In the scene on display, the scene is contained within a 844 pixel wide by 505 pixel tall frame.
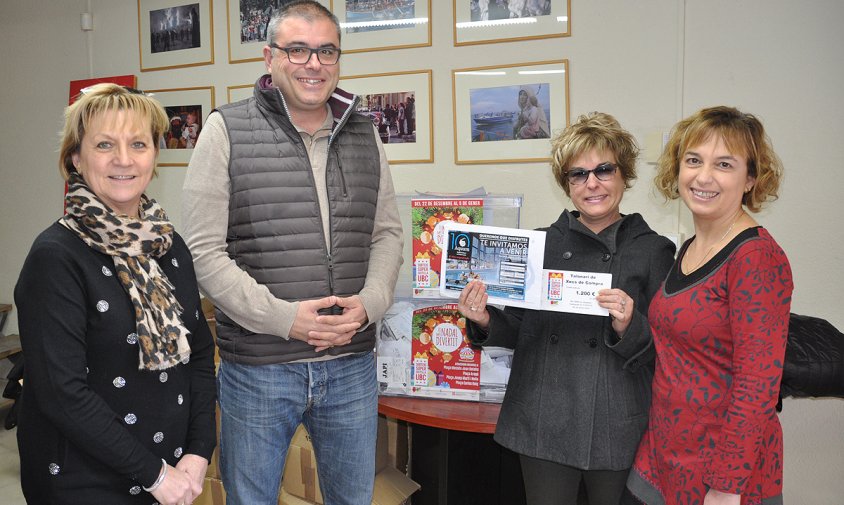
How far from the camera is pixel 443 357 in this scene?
223 centimetres

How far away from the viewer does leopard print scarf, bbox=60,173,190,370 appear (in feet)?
4.30

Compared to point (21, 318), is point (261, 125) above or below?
above

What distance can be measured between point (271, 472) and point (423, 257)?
0.84 m

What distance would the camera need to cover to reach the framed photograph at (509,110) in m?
2.98

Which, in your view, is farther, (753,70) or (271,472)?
(753,70)

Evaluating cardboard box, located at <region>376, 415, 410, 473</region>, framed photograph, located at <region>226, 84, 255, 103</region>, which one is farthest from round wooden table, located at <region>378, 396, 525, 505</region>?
framed photograph, located at <region>226, 84, 255, 103</region>

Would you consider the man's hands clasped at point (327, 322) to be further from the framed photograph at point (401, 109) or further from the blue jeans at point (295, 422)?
the framed photograph at point (401, 109)

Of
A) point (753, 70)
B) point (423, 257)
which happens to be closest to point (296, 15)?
point (423, 257)

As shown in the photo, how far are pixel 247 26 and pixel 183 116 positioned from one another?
689mm

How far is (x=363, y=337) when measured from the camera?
5.92 ft

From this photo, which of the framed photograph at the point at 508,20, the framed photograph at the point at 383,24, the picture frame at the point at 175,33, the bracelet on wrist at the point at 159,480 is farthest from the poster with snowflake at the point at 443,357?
the picture frame at the point at 175,33

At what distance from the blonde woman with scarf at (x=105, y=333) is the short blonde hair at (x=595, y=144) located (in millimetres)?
1004

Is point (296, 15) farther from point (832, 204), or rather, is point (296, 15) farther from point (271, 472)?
point (832, 204)

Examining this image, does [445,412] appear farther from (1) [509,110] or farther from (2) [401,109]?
(2) [401,109]
